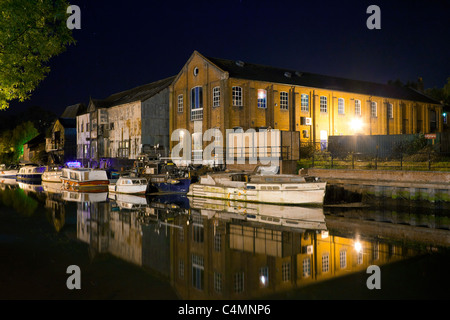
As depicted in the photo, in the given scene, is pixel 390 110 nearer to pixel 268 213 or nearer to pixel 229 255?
pixel 268 213

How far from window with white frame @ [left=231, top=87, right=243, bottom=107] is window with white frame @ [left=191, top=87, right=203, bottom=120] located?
173 inches

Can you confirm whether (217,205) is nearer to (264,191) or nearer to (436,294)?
(264,191)

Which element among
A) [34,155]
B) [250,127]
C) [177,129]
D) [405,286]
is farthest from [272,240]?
[34,155]

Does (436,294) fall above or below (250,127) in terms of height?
below

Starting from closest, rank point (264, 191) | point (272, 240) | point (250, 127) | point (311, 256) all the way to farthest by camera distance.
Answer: point (311, 256) → point (272, 240) → point (264, 191) → point (250, 127)

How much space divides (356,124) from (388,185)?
2254 cm

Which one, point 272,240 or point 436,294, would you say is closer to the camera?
point 436,294

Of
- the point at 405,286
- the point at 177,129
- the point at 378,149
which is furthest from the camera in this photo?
the point at 177,129

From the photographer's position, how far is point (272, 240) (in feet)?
45.7

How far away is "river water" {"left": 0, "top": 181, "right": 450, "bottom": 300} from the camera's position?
8891 millimetres

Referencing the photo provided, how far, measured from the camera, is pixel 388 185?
23094mm

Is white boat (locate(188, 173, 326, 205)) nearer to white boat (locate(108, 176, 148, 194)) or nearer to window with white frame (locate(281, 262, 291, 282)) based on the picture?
white boat (locate(108, 176, 148, 194))

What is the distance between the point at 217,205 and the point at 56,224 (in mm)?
9233

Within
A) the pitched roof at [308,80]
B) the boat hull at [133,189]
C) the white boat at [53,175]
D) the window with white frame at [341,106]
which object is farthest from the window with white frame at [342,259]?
the white boat at [53,175]
